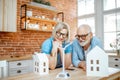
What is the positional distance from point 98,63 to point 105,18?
3182 mm

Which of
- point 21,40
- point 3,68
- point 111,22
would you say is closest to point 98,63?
point 3,68

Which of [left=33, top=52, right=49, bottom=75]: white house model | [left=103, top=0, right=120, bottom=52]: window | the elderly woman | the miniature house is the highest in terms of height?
[left=103, top=0, right=120, bottom=52]: window

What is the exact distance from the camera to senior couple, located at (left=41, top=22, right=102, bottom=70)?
1816 mm

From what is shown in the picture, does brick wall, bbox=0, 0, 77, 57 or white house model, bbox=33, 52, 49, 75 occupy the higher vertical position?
brick wall, bbox=0, 0, 77, 57

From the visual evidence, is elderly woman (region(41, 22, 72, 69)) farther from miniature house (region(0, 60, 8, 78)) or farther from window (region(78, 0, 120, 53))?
window (region(78, 0, 120, 53))

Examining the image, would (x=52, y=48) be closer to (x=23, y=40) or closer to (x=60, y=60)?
(x=60, y=60)

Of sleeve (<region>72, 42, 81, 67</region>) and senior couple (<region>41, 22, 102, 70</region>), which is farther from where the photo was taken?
sleeve (<region>72, 42, 81, 67</region>)

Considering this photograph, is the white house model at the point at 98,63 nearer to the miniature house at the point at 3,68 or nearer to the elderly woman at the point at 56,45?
the elderly woman at the point at 56,45

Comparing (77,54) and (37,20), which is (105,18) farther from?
(77,54)

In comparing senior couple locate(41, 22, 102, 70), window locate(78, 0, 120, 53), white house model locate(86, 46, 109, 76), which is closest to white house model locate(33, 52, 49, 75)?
senior couple locate(41, 22, 102, 70)

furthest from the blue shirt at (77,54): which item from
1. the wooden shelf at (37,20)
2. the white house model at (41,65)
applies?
the wooden shelf at (37,20)

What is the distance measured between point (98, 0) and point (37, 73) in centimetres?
361

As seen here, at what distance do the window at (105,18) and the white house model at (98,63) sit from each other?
9.49ft

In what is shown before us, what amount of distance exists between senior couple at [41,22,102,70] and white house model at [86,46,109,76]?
0.24m
